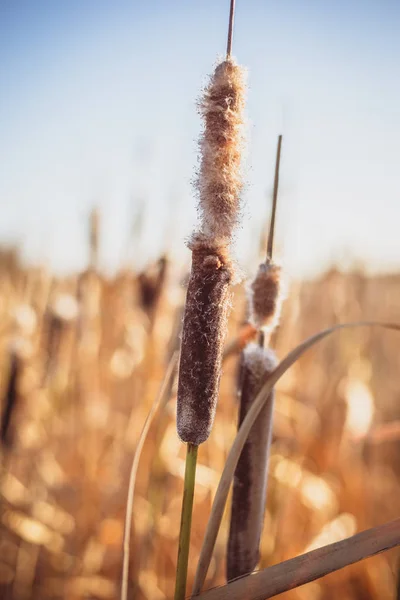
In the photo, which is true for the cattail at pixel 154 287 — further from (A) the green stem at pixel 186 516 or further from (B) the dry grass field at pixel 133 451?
(A) the green stem at pixel 186 516

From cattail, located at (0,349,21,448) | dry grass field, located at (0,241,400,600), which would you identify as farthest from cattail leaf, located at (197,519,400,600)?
cattail, located at (0,349,21,448)

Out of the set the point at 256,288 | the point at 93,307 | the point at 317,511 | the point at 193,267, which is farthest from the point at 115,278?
the point at 193,267

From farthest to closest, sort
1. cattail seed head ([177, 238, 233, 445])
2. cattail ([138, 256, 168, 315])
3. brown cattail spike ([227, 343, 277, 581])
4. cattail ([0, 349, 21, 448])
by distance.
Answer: cattail ([138, 256, 168, 315])
cattail ([0, 349, 21, 448])
brown cattail spike ([227, 343, 277, 581])
cattail seed head ([177, 238, 233, 445])

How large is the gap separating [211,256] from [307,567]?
1.48 feet

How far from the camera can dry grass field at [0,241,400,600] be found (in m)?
1.70

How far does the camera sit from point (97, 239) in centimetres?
204

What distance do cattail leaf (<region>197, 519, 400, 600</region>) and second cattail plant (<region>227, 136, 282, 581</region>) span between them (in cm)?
12

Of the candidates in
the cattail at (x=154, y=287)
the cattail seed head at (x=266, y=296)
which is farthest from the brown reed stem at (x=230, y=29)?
the cattail at (x=154, y=287)

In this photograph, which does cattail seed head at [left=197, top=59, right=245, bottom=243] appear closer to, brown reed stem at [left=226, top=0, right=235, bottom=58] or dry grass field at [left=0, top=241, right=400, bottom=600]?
brown reed stem at [left=226, top=0, right=235, bottom=58]

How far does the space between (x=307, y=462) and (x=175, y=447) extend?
690mm

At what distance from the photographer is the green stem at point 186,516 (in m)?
0.59

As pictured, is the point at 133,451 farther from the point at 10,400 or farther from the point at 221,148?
the point at 221,148

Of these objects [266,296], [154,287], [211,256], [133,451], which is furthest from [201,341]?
[133,451]

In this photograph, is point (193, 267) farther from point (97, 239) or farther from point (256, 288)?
point (97, 239)
